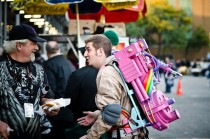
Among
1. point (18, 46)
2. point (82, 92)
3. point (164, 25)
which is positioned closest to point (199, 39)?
point (164, 25)

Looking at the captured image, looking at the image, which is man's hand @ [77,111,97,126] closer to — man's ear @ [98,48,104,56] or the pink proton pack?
the pink proton pack

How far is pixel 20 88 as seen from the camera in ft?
14.7

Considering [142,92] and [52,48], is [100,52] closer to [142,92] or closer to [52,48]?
[142,92]

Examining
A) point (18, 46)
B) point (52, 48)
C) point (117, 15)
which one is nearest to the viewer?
point (18, 46)

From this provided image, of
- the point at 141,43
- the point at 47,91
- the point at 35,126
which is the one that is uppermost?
the point at 141,43

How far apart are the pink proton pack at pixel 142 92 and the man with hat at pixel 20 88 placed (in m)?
0.95

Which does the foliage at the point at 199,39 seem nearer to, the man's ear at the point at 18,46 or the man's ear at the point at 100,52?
the man's ear at the point at 18,46

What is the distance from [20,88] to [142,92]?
1.28 metres

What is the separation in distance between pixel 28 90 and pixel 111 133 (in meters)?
0.99

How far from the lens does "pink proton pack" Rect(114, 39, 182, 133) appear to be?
392 cm

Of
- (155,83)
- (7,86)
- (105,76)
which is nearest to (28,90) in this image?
(7,86)

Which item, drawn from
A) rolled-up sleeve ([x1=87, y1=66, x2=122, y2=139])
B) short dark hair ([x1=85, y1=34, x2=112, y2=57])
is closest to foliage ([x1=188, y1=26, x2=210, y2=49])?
short dark hair ([x1=85, y1=34, x2=112, y2=57])

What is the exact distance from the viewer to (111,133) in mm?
4121

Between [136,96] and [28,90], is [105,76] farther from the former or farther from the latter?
[28,90]
